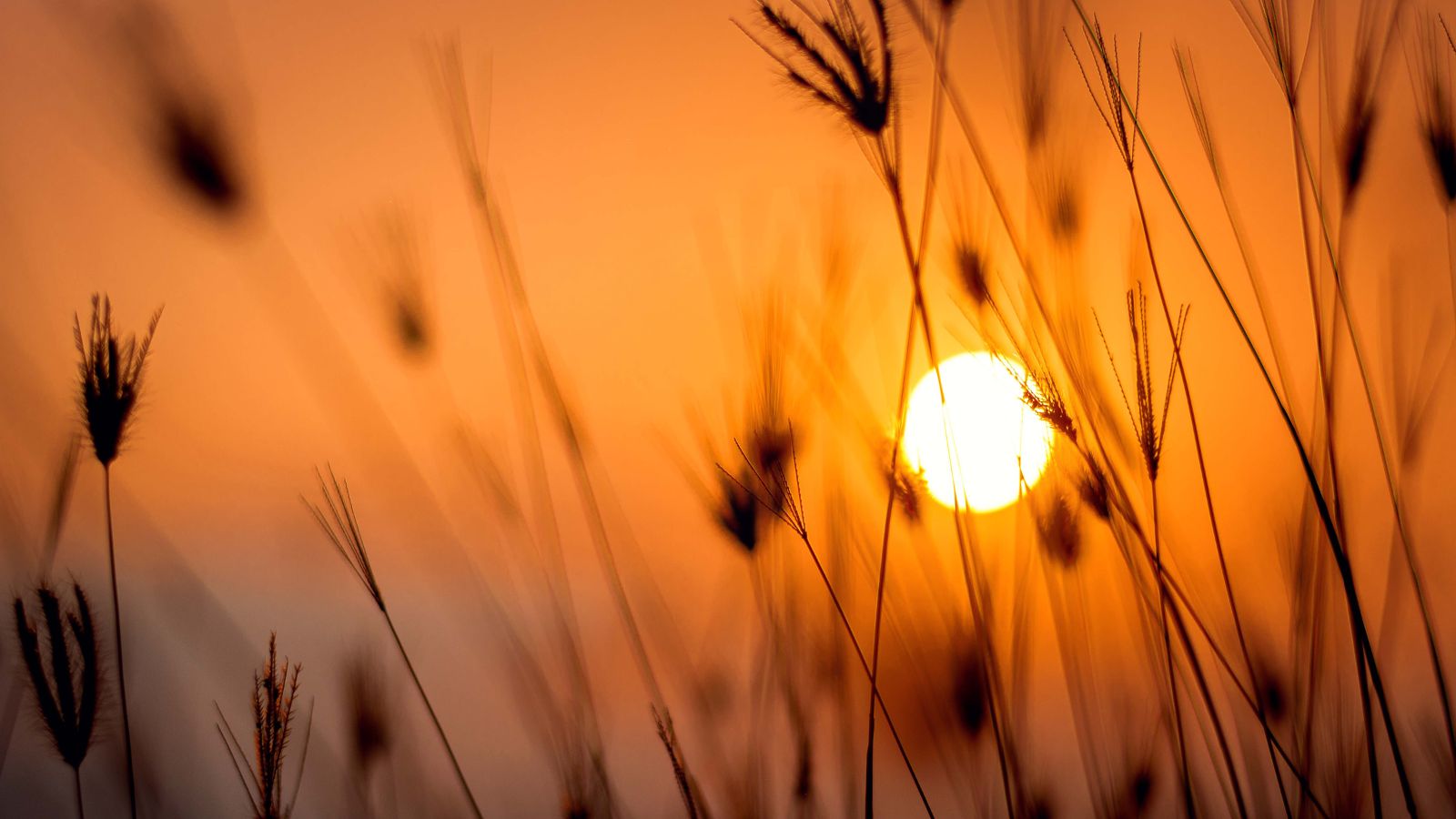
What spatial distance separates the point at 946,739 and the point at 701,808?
0.89 feet

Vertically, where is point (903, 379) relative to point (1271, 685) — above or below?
above

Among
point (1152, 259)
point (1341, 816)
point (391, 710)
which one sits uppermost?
point (1152, 259)

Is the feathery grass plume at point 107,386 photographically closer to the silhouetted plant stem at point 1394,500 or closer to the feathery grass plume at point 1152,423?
the feathery grass plume at point 1152,423

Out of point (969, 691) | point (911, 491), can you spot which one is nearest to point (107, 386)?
point (911, 491)

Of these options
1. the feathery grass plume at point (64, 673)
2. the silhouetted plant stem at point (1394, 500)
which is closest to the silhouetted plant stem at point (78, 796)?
the feathery grass plume at point (64, 673)

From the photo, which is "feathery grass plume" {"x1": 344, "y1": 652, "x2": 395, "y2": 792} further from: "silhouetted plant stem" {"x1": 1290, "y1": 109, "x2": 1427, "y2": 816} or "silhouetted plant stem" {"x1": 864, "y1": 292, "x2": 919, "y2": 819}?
"silhouetted plant stem" {"x1": 1290, "y1": 109, "x2": 1427, "y2": 816}

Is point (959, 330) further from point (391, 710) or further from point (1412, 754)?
point (391, 710)

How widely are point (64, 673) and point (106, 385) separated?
24cm

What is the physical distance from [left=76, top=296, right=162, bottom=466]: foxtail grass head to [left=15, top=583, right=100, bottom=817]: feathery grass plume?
0.39 ft

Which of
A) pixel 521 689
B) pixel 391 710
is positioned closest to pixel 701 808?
pixel 521 689

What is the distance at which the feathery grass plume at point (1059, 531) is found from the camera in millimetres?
766

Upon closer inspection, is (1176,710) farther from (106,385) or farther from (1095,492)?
(106,385)

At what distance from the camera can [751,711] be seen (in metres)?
0.87

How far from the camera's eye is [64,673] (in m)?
0.60
